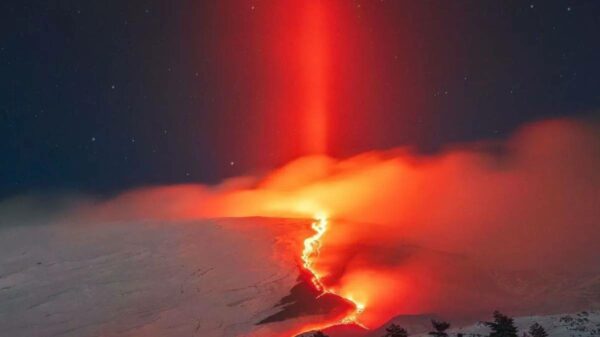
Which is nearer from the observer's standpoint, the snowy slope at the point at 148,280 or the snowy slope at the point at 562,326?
the snowy slope at the point at 562,326

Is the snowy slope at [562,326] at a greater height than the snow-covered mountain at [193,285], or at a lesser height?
lesser

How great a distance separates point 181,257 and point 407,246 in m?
44.9

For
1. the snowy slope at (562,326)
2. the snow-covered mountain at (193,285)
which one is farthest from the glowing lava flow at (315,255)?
the snowy slope at (562,326)

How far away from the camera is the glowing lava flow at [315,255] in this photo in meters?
69.6

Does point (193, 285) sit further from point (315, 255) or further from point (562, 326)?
point (562, 326)

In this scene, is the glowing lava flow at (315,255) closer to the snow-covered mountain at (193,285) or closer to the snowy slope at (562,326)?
the snow-covered mountain at (193,285)

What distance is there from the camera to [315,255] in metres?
110

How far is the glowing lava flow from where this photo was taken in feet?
228

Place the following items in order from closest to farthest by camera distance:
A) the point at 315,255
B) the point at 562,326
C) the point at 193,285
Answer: the point at 562,326
the point at 193,285
the point at 315,255

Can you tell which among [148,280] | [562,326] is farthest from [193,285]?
[562,326]

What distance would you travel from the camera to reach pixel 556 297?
74188mm

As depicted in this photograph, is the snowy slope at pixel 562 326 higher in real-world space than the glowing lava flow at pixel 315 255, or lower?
lower

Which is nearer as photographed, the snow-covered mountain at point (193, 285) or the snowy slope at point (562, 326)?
the snowy slope at point (562, 326)

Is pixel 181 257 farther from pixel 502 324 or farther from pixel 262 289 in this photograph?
pixel 502 324
